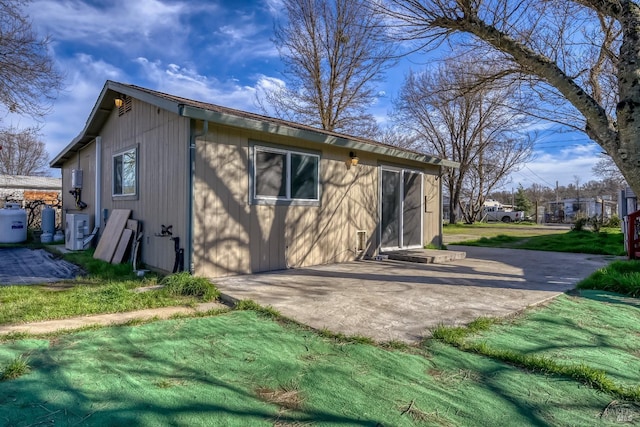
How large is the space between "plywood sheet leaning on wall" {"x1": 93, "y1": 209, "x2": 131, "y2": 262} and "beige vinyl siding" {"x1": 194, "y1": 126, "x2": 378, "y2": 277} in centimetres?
239

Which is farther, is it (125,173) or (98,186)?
(98,186)

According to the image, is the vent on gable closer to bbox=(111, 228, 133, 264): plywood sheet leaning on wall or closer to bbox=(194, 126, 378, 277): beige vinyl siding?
bbox=(111, 228, 133, 264): plywood sheet leaning on wall

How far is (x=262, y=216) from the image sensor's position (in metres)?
5.82

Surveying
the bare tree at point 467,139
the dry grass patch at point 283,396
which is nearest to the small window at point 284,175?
the dry grass patch at point 283,396

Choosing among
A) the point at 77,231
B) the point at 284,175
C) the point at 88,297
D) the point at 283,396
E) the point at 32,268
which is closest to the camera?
the point at 283,396

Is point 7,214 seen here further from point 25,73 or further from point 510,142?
point 510,142

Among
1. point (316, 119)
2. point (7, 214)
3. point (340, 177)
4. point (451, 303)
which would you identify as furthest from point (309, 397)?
point (316, 119)

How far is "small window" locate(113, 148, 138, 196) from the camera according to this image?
6.70 metres

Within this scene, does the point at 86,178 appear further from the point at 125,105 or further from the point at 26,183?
the point at 26,183

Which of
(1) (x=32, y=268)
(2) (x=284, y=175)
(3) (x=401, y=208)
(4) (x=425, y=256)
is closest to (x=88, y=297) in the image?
(2) (x=284, y=175)

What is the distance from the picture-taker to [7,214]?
10.2 m

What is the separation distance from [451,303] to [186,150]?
12.5 ft

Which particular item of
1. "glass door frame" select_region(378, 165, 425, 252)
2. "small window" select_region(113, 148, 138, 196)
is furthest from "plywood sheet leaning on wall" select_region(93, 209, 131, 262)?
"glass door frame" select_region(378, 165, 425, 252)

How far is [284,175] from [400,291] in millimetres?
2698
